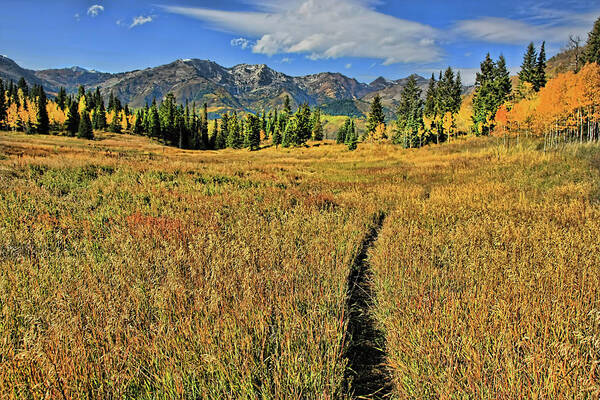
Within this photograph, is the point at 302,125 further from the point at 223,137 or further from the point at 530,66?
the point at 530,66

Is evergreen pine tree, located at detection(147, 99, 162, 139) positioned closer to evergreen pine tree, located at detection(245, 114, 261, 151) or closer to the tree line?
the tree line

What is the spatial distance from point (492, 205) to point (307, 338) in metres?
9.26

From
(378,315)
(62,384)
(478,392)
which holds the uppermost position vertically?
(62,384)

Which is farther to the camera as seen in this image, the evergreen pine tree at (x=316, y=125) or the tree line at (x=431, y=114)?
the evergreen pine tree at (x=316, y=125)

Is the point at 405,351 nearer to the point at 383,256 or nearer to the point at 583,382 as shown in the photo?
A: the point at 583,382

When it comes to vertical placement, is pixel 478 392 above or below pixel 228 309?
below

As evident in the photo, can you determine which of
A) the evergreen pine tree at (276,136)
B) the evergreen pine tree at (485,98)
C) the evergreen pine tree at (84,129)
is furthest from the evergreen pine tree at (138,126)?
the evergreen pine tree at (485,98)

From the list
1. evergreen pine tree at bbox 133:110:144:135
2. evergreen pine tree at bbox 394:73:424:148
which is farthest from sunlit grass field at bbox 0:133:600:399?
evergreen pine tree at bbox 133:110:144:135

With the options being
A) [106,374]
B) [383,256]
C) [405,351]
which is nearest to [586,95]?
[383,256]

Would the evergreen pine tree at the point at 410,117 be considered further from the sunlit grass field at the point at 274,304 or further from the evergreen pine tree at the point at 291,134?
the sunlit grass field at the point at 274,304

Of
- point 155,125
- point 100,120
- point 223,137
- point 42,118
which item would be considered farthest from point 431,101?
point 42,118

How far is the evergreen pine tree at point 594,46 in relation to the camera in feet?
169

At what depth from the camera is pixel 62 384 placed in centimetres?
229

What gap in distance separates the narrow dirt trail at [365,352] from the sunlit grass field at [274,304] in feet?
0.58
